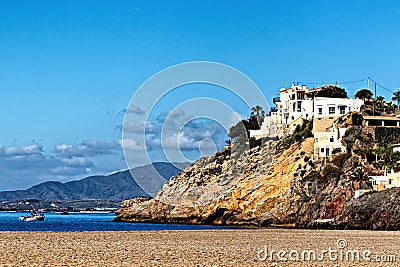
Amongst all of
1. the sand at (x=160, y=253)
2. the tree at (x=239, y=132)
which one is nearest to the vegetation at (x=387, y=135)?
the tree at (x=239, y=132)

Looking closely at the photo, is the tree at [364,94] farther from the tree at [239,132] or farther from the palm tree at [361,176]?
the palm tree at [361,176]

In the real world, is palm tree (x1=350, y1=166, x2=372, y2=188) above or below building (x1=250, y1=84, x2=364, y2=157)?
below

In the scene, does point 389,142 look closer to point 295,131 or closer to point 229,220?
point 295,131

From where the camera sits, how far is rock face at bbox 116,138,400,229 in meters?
69.2

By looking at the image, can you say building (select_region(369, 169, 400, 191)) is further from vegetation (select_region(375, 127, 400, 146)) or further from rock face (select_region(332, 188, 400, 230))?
vegetation (select_region(375, 127, 400, 146))

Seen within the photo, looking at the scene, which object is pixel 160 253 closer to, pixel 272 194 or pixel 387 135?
pixel 272 194

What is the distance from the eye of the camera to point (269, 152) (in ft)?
311

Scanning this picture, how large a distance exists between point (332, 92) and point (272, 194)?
90.0 ft

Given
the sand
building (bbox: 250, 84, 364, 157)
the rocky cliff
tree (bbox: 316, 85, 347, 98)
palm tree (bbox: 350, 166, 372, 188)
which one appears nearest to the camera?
the sand

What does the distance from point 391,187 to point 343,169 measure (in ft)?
27.3

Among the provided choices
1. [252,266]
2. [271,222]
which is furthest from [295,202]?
[252,266]

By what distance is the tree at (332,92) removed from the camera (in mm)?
103825

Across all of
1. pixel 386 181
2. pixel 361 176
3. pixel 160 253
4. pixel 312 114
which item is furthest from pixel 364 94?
pixel 160 253

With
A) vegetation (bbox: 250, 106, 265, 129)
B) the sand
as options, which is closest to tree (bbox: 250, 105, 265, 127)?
vegetation (bbox: 250, 106, 265, 129)
